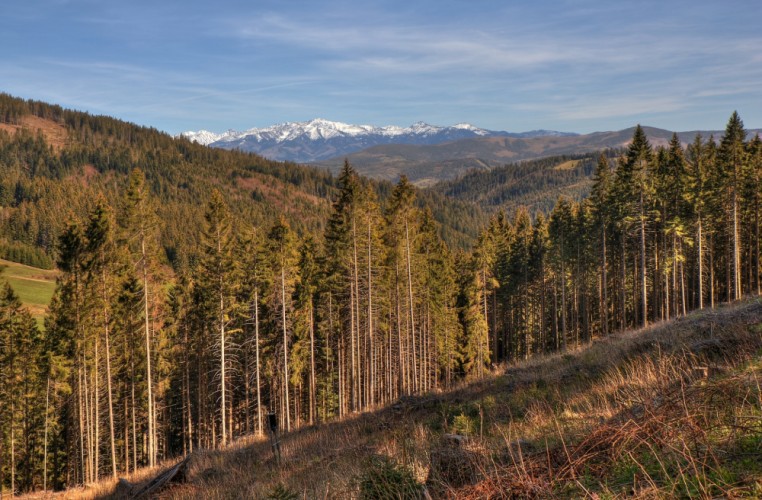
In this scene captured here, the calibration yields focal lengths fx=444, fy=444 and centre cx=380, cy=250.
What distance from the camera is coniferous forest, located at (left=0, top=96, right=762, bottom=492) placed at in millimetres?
27609

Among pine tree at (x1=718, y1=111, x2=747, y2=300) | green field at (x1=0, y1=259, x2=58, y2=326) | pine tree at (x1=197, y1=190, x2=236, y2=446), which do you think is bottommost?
green field at (x1=0, y1=259, x2=58, y2=326)

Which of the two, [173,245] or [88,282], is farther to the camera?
[173,245]

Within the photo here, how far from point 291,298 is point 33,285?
95.7 meters

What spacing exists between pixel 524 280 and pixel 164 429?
4378 centimetres

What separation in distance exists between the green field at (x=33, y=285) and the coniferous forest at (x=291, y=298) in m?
47.1

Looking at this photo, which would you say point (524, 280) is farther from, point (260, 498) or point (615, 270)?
point (260, 498)

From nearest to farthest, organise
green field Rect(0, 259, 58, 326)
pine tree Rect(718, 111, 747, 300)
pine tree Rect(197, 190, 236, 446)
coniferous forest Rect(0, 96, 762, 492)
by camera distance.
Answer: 1. coniferous forest Rect(0, 96, 762, 492)
2. pine tree Rect(197, 190, 236, 446)
3. pine tree Rect(718, 111, 747, 300)
4. green field Rect(0, 259, 58, 326)

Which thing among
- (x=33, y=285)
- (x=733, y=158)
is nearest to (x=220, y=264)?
(x=733, y=158)

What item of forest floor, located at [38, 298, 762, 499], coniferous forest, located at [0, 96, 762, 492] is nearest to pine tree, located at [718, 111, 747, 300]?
coniferous forest, located at [0, 96, 762, 492]

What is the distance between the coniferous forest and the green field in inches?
1853

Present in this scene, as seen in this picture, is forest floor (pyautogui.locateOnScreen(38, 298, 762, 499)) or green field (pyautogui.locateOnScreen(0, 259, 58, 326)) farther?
green field (pyautogui.locateOnScreen(0, 259, 58, 326))

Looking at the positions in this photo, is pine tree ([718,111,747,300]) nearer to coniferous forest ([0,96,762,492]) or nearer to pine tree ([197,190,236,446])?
coniferous forest ([0,96,762,492])


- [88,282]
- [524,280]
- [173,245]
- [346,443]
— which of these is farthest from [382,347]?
[173,245]

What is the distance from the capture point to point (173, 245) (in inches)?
5689
